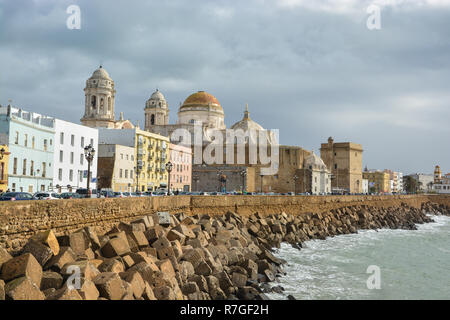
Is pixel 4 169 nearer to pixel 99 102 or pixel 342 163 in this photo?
pixel 99 102

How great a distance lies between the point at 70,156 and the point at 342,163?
61544mm

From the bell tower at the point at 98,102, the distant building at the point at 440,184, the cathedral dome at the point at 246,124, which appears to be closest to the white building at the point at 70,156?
the bell tower at the point at 98,102

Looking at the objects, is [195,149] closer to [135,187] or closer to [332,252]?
[135,187]

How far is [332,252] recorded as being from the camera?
24641 millimetres

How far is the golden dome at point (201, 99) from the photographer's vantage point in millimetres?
76625

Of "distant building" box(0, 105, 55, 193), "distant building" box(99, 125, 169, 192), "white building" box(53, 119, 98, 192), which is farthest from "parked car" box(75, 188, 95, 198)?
"distant building" box(99, 125, 169, 192)

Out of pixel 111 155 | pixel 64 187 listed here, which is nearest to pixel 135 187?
pixel 111 155

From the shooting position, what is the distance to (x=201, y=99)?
76812 mm

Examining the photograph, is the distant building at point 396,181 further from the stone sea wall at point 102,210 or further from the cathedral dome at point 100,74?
the stone sea wall at point 102,210

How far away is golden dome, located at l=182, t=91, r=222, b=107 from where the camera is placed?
7662 cm

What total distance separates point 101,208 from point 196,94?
6416 centimetres

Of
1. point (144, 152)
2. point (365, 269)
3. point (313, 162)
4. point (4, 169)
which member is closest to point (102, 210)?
point (365, 269)

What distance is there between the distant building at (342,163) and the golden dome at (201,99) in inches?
1020

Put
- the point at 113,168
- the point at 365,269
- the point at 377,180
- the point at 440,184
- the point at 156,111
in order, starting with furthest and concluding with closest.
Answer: the point at 377,180
the point at 440,184
the point at 156,111
the point at 113,168
the point at 365,269
